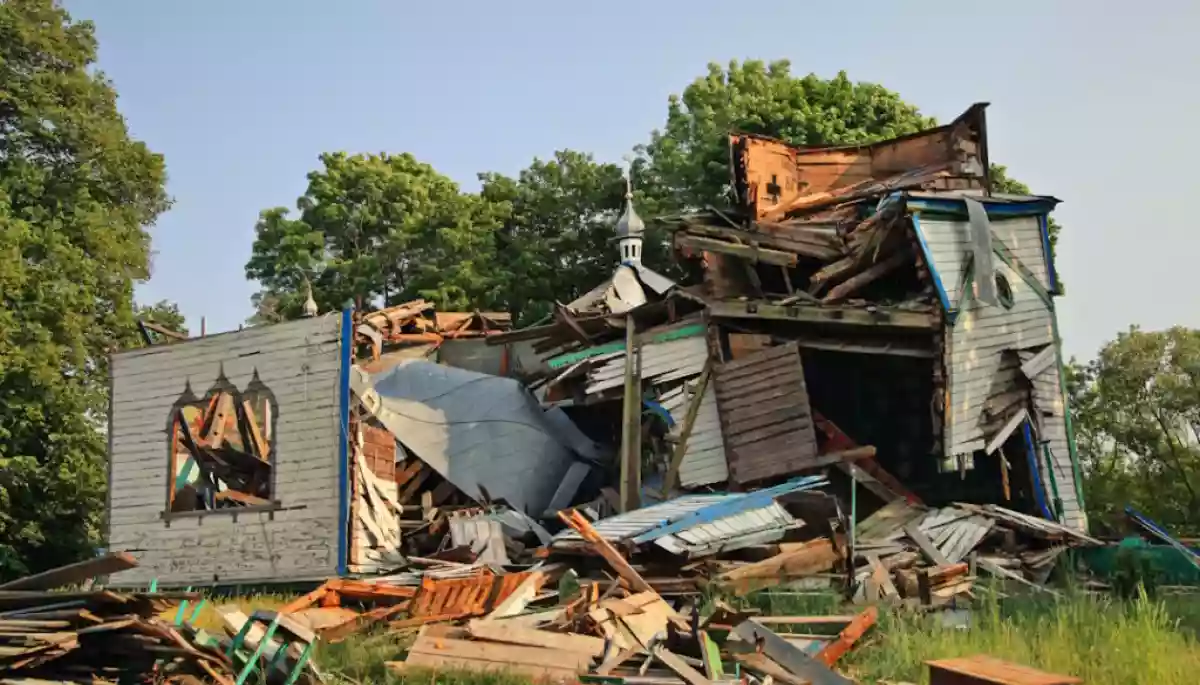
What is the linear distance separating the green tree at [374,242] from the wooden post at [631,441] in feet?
49.5

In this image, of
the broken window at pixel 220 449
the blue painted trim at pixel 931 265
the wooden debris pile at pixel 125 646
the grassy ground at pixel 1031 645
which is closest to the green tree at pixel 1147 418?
the blue painted trim at pixel 931 265

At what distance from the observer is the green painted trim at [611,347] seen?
18938 mm

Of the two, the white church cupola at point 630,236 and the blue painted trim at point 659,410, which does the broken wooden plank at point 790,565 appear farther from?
the white church cupola at point 630,236

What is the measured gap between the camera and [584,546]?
14852 mm

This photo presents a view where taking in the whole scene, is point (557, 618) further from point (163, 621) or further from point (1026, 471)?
point (1026, 471)

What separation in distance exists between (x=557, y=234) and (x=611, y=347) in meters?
16.3

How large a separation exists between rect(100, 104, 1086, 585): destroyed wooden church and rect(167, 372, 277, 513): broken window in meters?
0.04

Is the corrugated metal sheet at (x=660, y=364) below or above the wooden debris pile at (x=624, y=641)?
above

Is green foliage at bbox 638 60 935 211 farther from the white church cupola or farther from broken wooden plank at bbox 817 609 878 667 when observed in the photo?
broken wooden plank at bbox 817 609 878 667

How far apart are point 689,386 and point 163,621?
9390mm

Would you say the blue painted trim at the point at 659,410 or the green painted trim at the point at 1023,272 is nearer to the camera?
the blue painted trim at the point at 659,410

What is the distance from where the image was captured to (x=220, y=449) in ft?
65.2

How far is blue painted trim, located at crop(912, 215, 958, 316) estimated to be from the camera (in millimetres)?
17788

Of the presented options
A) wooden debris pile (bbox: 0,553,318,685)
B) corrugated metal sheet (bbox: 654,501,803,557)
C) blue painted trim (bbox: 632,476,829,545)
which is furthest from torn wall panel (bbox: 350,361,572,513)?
wooden debris pile (bbox: 0,553,318,685)
